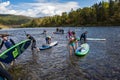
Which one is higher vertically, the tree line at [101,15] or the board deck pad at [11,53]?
the board deck pad at [11,53]

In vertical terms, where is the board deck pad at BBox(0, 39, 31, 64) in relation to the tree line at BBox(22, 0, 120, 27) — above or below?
above

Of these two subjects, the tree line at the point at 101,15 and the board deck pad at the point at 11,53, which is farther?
the tree line at the point at 101,15

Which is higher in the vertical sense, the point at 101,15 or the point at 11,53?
the point at 11,53

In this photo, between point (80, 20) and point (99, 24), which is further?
point (80, 20)

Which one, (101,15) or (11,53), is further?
(101,15)

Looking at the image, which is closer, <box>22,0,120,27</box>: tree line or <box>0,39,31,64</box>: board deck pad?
<box>0,39,31,64</box>: board deck pad

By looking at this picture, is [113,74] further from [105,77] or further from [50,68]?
[50,68]

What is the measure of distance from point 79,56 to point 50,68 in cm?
615

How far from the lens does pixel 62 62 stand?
2228 cm

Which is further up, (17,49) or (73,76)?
(17,49)

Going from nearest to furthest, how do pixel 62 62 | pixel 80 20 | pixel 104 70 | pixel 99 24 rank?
pixel 104 70
pixel 62 62
pixel 99 24
pixel 80 20

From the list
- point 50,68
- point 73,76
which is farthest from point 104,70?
point 50,68

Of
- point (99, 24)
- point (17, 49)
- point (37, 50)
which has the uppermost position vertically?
point (17, 49)

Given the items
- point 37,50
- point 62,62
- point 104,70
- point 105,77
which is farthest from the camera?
point 37,50
